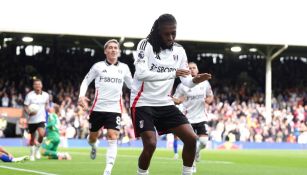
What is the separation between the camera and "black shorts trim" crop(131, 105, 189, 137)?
10258mm

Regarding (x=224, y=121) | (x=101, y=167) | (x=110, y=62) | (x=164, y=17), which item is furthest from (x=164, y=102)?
(x=224, y=121)

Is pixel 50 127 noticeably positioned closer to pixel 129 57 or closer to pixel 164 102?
pixel 164 102

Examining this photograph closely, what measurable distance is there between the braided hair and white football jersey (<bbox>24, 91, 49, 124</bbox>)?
10688mm

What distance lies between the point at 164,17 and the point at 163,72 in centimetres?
72

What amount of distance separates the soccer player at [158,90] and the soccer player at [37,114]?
1029cm

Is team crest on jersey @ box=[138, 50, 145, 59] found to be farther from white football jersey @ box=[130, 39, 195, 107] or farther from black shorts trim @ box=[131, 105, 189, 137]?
black shorts trim @ box=[131, 105, 189, 137]

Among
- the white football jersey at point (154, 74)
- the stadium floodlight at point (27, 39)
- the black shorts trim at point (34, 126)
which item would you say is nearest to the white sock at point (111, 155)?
the white football jersey at point (154, 74)

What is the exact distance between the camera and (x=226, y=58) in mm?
52906

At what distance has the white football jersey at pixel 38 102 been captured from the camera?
20.5m

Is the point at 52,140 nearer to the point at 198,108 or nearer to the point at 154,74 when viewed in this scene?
the point at 198,108

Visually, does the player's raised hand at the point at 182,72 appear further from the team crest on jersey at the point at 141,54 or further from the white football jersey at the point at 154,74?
the team crest on jersey at the point at 141,54

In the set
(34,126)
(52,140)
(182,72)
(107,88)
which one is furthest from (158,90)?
(52,140)

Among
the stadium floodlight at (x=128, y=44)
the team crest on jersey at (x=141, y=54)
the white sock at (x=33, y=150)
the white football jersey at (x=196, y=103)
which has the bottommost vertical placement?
the white sock at (x=33, y=150)

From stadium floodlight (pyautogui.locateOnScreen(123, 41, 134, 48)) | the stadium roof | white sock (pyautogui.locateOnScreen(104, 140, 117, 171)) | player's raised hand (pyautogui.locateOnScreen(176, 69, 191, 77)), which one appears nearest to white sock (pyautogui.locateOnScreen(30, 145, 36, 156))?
white sock (pyautogui.locateOnScreen(104, 140, 117, 171))
